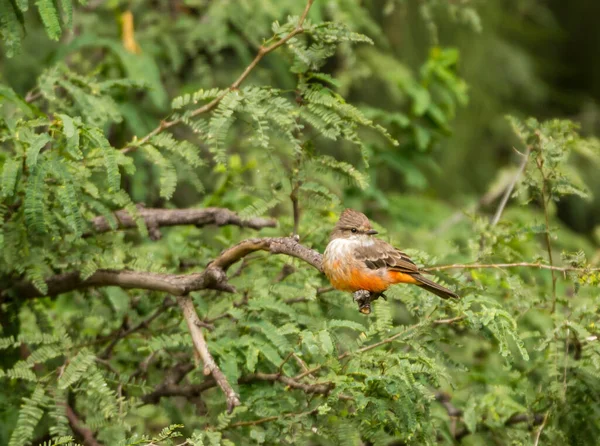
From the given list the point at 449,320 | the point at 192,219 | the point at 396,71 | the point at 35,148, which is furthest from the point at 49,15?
the point at 396,71

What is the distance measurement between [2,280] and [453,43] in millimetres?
5180

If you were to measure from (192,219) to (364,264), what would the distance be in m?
1.05

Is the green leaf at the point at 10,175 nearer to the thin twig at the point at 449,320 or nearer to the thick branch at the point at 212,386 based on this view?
the thick branch at the point at 212,386

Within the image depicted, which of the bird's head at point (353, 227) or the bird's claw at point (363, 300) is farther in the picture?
the bird's head at point (353, 227)

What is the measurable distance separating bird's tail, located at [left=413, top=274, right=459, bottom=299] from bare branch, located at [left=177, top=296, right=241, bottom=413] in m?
0.87

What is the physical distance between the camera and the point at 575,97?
9820mm

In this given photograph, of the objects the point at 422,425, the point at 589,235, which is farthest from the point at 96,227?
the point at 589,235

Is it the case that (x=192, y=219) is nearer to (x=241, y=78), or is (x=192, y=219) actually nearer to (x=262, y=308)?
(x=262, y=308)

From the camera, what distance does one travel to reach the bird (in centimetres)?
351

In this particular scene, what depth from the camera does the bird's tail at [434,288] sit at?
11.5 ft

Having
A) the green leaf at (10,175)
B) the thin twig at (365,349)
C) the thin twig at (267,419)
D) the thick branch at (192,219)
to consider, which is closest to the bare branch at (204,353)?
A: the thin twig at (267,419)

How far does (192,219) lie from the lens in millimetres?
4242

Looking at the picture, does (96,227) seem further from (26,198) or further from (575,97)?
(575,97)

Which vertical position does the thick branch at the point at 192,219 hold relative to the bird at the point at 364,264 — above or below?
above
